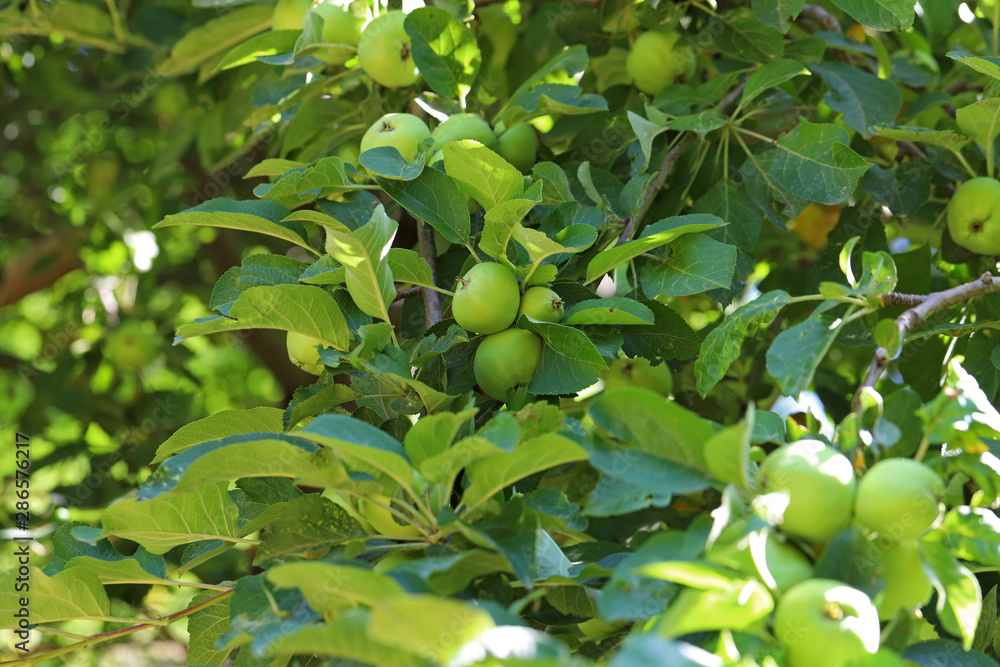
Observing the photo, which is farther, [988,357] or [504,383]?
[988,357]

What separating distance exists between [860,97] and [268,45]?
1186mm

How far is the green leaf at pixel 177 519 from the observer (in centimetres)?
108

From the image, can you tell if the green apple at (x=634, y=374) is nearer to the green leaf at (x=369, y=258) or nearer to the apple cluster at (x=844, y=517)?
the green leaf at (x=369, y=258)

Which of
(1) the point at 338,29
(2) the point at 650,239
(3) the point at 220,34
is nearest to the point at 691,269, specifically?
(2) the point at 650,239

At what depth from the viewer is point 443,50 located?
1.47 meters

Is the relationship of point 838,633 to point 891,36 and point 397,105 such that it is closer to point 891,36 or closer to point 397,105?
point 397,105

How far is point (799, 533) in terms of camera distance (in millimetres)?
810

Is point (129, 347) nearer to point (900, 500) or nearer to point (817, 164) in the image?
point (817, 164)

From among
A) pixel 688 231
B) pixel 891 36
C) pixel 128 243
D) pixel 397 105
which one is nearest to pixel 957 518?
pixel 688 231

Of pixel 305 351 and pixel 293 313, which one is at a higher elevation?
pixel 293 313

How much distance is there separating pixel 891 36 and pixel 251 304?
230 cm

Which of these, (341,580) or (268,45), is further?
(268,45)

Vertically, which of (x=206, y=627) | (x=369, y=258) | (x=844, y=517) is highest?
(x=369, y=258)

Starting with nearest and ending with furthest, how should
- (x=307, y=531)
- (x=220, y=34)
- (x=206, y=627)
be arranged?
(x=307, y=531) → (x=206, y=627) → (x=220, y=34)
